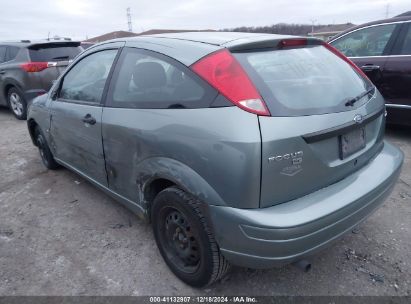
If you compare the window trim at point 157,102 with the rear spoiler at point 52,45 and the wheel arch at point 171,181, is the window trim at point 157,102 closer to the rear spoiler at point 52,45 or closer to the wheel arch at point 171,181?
the wheel arch at point 171,181

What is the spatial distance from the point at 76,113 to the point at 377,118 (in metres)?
2.50

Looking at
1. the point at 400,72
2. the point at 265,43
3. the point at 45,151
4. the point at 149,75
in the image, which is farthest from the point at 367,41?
the point at 45,151

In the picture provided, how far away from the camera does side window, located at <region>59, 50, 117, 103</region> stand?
9.82 ft

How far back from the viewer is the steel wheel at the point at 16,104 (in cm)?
747

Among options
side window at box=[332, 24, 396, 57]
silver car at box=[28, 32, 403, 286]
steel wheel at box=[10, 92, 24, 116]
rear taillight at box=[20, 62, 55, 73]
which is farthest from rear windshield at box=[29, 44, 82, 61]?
side window at box=[332, 24, 396, 57]

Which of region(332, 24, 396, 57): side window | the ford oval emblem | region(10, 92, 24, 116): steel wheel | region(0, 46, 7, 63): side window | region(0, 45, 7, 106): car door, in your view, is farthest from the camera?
region(0, 46, 7, 63): side window

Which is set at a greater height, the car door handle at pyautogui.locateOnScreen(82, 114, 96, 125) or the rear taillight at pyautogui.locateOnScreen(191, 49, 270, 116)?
the rear taillight at pyautogui.locateOnScreen(191, 49, 270, 116)

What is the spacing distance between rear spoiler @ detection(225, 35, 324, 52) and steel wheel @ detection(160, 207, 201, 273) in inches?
43.1

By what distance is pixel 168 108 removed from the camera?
2258 mm

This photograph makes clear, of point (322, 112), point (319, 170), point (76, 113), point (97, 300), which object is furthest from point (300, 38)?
point (97, 300)

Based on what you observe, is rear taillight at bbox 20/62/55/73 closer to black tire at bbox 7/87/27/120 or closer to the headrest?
black tire at bbox 7/87/27/120

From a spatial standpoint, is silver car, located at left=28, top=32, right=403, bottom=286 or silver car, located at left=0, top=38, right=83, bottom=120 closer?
silver car, located at left=28, top=32, right=403, bottom=286

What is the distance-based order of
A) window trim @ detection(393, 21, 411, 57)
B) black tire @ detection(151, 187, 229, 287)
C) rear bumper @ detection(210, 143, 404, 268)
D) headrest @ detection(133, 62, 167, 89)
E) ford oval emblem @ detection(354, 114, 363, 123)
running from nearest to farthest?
rear bumper @ detection(210, 143, 404, 268) < black tire @ detection(151, 187, 229, 287) < ford oval emblem @ detection(354, 114, 363, 123) < headrest @ detection(133, 62, 167, 89) < window trim @ detection(393, 21, 411, 57)

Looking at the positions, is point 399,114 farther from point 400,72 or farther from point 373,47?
point 373,47
